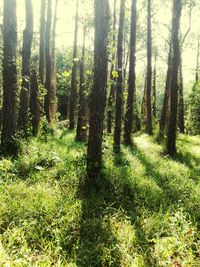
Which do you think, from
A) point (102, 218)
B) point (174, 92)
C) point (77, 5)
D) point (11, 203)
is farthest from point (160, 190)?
point (77, 5)

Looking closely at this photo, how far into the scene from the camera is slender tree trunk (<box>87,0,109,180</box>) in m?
6.63

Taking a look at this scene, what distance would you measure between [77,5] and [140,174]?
619 inches

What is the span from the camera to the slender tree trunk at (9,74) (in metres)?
8.58

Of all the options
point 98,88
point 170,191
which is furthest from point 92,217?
point 98,88

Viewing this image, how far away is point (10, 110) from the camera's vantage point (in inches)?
345

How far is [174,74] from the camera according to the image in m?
11.7

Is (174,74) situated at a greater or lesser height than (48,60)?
lesser

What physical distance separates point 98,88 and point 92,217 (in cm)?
268

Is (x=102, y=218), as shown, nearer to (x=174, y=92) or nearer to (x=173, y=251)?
(x=173, y=251)

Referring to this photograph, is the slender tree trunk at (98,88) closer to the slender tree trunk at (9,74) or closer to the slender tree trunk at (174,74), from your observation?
the slender tree trunk at (9,74)

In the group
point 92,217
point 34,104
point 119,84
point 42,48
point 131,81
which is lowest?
point 92,217

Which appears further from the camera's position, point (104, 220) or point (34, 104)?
point (34, 104)

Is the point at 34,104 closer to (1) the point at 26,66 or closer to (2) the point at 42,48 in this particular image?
(1) the point at 26,66

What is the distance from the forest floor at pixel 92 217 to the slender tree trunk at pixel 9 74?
0.84 meters
